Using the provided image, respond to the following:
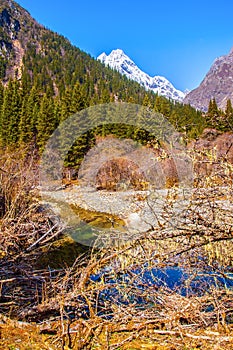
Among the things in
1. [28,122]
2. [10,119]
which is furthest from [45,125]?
[10,119]

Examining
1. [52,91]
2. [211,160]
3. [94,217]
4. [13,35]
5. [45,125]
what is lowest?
[94,217]

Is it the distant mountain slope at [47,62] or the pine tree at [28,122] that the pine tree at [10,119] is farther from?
the distant mountain slope at [47,62]

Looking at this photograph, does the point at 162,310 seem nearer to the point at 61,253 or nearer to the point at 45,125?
the point at 61,253

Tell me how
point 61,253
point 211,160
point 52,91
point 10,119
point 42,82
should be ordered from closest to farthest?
point 211,160
point 61,253
point 10,119
point 52,91
point 42,82

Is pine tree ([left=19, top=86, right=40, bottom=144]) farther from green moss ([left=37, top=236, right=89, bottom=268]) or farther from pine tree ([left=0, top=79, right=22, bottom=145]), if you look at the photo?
green moss ([left=37, top=236, right=89, bottom=268])

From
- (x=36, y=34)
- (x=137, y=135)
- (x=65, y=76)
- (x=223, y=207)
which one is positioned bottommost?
(x=223, y=207)

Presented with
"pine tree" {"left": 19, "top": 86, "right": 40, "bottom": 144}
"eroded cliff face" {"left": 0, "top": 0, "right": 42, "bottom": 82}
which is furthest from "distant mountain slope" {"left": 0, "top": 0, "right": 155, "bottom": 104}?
"pine tree" {"left": 19, "top": 86, "right": 40, "bottom": 144}

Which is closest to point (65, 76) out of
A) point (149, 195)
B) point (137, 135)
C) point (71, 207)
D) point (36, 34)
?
point (36, 34)

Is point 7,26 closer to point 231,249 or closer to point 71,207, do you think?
point 71,207

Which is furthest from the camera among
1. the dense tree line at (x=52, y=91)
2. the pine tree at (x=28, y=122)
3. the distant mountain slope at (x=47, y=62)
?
the distant mountain slope at (x=47, y=62)

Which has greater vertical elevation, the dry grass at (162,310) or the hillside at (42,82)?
the hillside at (42,82)

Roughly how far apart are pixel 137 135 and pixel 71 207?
16.1 metres

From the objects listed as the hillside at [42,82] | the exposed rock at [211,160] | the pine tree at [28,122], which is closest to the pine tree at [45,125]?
the hillside at [42,82]

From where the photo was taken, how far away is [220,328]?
248 centimetres
